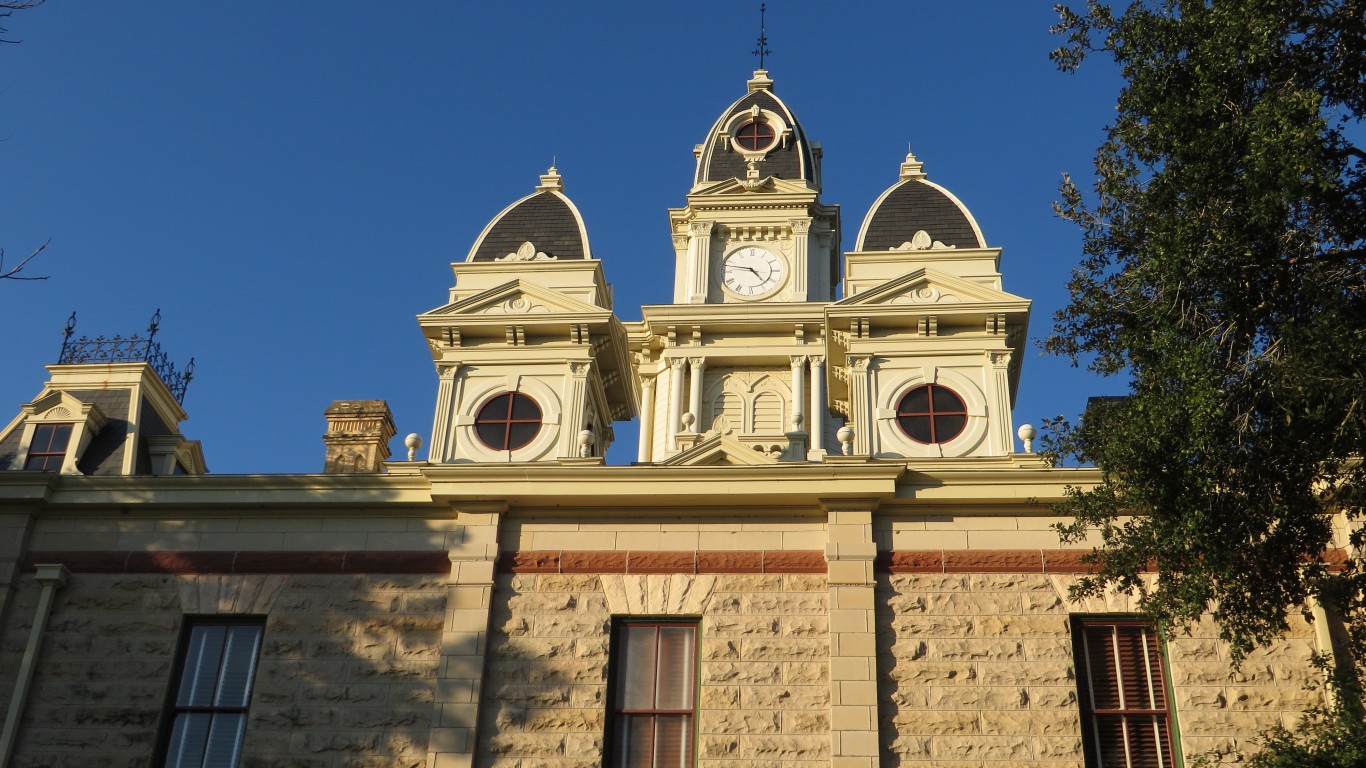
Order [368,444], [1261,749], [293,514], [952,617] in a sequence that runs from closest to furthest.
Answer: [1261,749] → [952,617] → [293,514] → [368,444]

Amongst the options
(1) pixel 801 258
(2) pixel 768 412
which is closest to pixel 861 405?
(2) pixel 768 412

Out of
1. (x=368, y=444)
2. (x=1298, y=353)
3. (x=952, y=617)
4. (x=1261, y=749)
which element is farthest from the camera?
(x=368, y=444)

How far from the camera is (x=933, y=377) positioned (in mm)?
28891

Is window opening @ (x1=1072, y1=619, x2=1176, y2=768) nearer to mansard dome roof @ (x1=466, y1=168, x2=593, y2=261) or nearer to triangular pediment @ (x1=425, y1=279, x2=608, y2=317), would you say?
triangular pediment @ (x1=425, y1=279, x2=608, y2=317)

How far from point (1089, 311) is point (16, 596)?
13303mm

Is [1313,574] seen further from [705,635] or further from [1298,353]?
[705,635]

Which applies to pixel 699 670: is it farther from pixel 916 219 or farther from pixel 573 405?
pixel 916 219

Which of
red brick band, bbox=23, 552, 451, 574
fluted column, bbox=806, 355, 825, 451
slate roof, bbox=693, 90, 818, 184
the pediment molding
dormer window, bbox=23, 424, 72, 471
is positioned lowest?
red brick band, bbox=23, 552, 451, 574

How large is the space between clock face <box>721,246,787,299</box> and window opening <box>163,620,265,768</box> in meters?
18.9

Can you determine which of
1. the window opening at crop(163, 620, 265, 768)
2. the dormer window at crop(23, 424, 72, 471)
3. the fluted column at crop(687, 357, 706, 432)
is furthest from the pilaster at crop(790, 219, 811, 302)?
the window opening at crop(163, 620, 265, 768)

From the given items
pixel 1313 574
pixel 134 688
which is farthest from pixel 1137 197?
pixel 134 688

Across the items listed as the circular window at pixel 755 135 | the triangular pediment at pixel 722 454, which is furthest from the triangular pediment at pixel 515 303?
the triangular pediment at pixel 722 454

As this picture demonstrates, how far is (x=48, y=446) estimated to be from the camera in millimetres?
27609

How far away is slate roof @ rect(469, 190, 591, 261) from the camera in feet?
109
